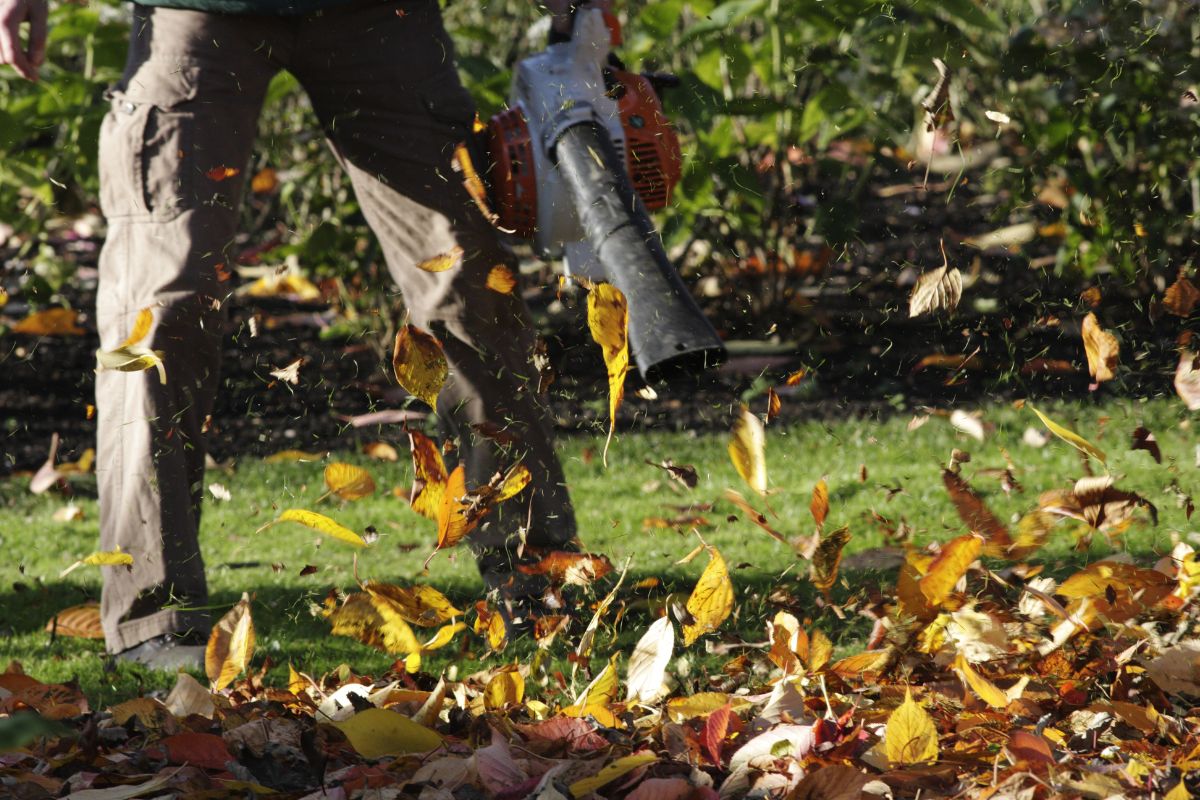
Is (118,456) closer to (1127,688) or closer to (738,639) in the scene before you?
(738,639)

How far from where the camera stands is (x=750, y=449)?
7.45 ft

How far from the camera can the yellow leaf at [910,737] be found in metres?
1.59

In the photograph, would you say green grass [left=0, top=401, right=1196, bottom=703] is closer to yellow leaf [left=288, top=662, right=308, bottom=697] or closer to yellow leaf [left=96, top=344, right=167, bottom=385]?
yellow leaf [left=288, top=662, right=308, bottom=697]

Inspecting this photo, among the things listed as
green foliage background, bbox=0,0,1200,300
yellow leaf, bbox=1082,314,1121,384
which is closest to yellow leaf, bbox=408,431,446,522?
yellow leaf, bbox=1082,314,1121,384

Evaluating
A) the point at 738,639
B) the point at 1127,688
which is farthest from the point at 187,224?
the point at 1127,688

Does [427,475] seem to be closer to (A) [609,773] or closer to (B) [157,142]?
(B) [157,142]

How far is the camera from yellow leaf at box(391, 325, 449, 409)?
238cm

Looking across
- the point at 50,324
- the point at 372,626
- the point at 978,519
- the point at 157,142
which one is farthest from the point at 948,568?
the point at 50,324

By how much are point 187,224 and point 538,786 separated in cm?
130

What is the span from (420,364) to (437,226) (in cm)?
28

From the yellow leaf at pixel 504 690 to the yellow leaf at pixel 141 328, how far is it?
0.90 m

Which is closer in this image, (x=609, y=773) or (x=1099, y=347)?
(x=609, y=773)

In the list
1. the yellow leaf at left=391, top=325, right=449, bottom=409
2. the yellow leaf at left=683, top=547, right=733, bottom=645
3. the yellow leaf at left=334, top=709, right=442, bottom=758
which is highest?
the yellow leaf at left=391, top=325, right=449, bottom=409

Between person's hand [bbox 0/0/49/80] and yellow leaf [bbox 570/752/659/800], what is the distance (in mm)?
1604
